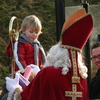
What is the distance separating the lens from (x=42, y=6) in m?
12.9

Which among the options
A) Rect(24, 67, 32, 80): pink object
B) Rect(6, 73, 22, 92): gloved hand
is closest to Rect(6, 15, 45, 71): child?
Rect(24, 67, 32, 80): pink object

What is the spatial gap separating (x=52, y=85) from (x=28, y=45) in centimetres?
178

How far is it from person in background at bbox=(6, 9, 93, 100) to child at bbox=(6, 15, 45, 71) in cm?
144

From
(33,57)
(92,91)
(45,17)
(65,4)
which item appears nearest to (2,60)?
(45,17)

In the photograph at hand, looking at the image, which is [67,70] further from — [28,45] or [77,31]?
[28,45]

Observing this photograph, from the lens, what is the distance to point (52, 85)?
11.1 feet

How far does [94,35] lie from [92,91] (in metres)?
2.84

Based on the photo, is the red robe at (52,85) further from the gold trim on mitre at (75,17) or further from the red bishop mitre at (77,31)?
the gold trim on mitre at (75,17)

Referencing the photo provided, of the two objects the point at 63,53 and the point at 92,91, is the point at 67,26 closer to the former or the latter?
the point at 63,53

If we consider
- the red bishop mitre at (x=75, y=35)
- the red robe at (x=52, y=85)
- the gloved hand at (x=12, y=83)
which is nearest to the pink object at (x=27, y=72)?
the gloved hand at (x=12, y=83)

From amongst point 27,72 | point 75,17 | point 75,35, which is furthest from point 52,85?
point 27,72

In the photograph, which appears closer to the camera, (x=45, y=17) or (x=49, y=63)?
(x=49, y=63)

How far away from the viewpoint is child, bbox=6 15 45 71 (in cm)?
495

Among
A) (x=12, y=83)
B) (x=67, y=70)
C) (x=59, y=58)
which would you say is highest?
(x=59, y=58)
